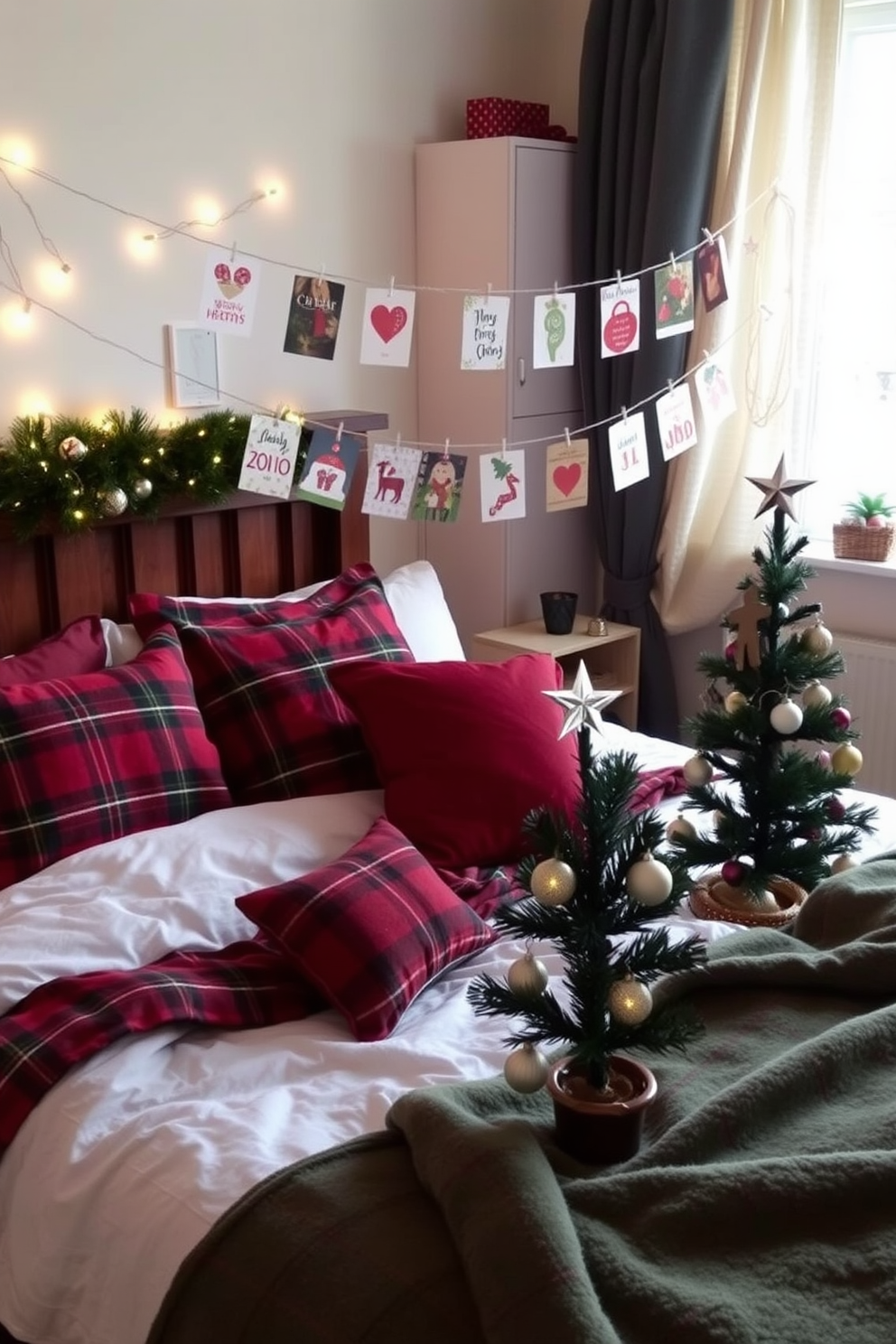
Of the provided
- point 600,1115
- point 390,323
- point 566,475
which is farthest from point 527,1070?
point 566,475

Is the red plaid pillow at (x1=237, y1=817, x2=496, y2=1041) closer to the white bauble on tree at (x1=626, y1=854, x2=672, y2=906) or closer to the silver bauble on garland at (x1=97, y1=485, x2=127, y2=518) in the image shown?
the white bauble on tree at (x1=626, y1=854, x2=672, y2=906)

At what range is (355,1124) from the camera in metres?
1.55

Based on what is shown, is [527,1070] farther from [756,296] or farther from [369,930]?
[756,296]

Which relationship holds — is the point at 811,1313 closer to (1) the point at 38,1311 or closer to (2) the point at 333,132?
(1) the point at 38,1311

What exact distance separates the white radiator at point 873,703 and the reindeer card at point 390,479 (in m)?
1.14

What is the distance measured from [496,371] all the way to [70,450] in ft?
4.09

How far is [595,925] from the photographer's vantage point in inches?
53.1

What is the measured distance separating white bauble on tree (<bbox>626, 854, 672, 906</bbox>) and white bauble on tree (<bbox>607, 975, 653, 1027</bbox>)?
0.08 meters

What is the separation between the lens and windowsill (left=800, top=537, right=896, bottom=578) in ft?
10.5

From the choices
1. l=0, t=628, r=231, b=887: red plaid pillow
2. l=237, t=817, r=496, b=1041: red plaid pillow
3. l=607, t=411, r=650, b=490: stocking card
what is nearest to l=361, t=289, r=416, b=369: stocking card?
l=607, t=411, r=650, b=490: stocking card

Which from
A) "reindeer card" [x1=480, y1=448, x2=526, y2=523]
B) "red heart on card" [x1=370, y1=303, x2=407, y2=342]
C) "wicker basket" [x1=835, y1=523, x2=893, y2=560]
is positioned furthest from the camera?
"wicker basket" [x1=835, y1=523, x2=893, y2=560]

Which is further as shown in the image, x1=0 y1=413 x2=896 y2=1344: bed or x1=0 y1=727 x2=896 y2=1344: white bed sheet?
x1=0 y1=727 x2=896 y2=1344: white bed sheet

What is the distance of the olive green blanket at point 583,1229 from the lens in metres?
1.22

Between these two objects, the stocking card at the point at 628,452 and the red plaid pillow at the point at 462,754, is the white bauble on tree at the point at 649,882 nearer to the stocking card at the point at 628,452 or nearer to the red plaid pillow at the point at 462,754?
the red plaid pillow at the point at 462,754
